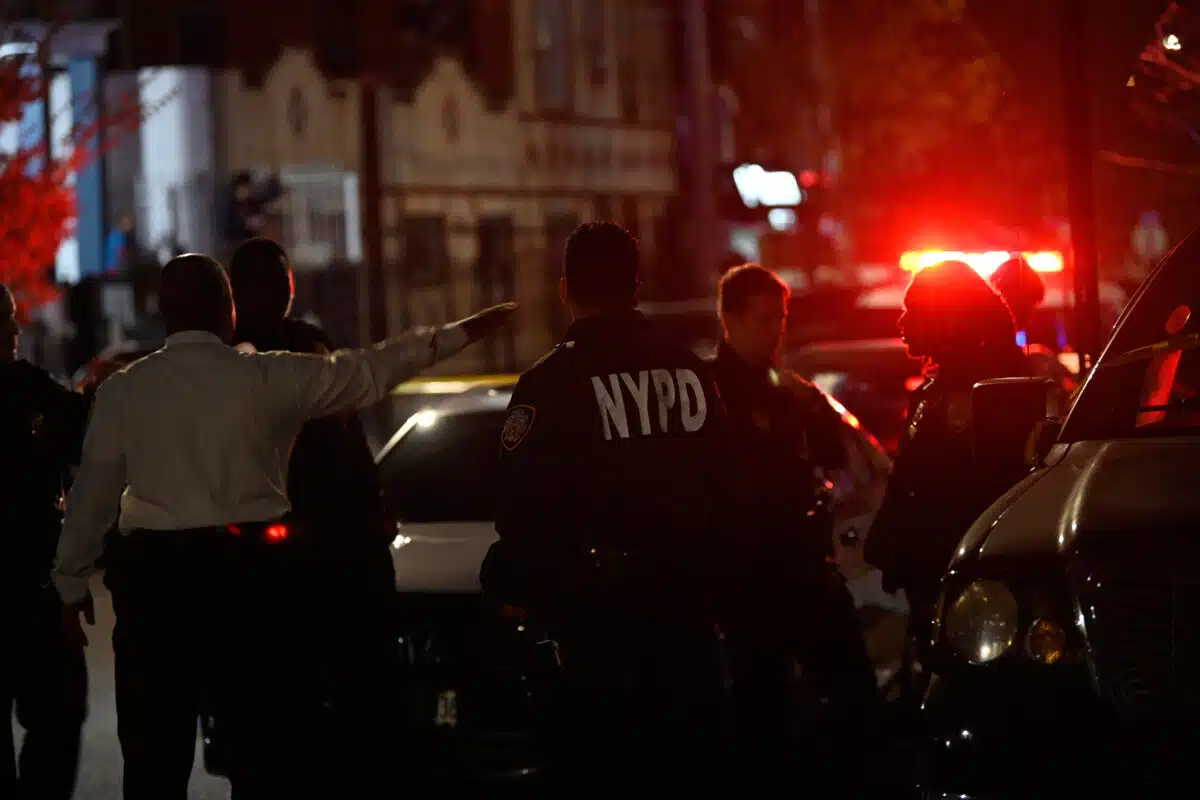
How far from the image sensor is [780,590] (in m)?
6.92

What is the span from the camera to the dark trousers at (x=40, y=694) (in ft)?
21.8

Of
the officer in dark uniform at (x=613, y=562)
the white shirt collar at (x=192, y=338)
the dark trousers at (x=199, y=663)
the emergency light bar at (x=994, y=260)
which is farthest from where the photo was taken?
the emergency light bar at (x=994, y=260)

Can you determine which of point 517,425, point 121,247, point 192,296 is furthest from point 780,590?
point 121,247

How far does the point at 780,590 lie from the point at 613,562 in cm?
186

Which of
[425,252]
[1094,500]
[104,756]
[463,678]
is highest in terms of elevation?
[425,252]

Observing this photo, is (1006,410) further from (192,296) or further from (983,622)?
(192,296)

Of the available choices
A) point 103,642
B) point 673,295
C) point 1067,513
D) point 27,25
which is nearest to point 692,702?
point 1067,513

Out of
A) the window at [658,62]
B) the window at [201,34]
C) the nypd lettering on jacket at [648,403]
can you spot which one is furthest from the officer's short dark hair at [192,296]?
the window at [658,62]

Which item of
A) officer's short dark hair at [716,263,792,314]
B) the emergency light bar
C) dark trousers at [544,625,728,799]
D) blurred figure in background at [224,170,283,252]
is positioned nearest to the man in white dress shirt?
dark trousers at [544,625,728,799]

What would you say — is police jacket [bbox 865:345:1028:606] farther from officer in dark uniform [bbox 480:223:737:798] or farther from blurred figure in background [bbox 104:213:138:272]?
blurred figure in background [bbox 104:213:138:272]

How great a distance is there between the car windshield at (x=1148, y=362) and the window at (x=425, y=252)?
26.6 metres

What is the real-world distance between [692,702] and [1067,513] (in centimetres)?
100

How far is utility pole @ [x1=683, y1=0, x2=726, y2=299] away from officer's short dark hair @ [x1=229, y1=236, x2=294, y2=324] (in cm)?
1451

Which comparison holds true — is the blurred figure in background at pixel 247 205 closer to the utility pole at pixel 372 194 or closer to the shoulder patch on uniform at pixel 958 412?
the utility pole at pixel 372 194
